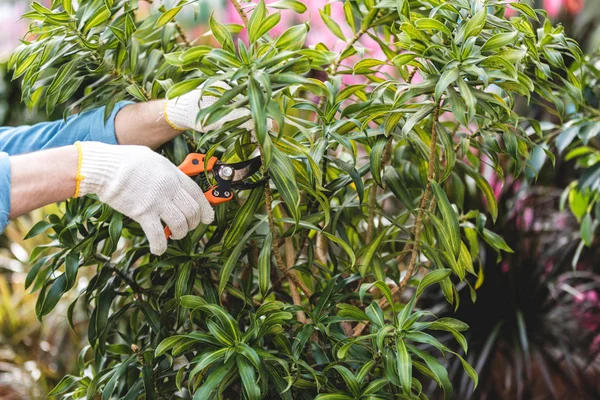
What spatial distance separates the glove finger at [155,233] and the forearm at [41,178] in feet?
0.40

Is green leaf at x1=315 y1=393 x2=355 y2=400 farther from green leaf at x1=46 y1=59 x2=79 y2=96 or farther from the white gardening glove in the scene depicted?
green leaf at x1=46 y1=59 x2=79 y2=96

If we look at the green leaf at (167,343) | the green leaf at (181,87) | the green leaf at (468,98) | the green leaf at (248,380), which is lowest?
the green leaf at (167,343)

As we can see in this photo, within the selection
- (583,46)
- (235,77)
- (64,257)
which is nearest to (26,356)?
(64,257)

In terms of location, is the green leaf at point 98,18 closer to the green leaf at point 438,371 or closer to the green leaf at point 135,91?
the green leaf at point 135,91

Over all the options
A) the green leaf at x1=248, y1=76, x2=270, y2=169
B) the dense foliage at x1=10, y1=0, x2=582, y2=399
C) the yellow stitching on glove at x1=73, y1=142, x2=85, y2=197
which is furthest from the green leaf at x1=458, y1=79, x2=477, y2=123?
the yellow stitching on glove at x1=73, y1=142, x2=85, y2=197

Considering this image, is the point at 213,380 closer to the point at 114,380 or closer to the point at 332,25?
the point at 114,380

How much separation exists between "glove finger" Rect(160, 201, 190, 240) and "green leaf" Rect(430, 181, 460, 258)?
0.39 meters

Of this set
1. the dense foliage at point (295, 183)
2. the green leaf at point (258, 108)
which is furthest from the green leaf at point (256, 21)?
the green leaf at point (258, 108)

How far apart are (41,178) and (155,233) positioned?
0.19 meters

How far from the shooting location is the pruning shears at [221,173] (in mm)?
1006

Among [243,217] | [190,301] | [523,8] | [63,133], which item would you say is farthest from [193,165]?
[523,8]

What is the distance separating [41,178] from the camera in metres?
1.00

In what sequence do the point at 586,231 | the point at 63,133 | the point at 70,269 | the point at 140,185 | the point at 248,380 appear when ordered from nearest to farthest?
1. the point at 248,380
2. the point at 140,185
3. the point at 70,269
4. the point at 63,133
5. the point at 586,231

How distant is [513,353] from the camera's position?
2004mm
